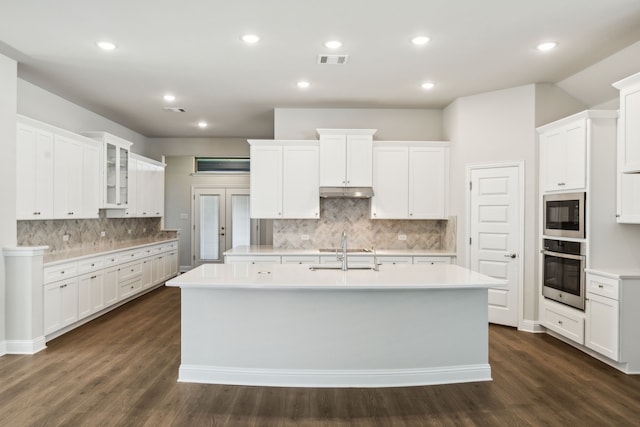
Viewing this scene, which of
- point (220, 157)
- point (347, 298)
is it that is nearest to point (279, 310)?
point (347, 298)

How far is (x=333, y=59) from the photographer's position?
416 cm

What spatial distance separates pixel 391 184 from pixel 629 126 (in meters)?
2.82

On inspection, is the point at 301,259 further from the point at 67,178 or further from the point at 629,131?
the point at 629,131

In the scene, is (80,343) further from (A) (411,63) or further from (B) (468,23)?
(B) (468,23)

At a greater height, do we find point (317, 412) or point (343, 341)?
point (343, 341)

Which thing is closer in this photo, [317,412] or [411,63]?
[317,412]

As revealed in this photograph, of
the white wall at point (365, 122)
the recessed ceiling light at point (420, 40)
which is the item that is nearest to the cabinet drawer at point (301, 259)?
the white wall at point (365, 122)

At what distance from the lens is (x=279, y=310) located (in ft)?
11.0

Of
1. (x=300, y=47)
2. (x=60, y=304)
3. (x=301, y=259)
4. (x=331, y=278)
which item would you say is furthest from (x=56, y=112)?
(x=331, y=278)

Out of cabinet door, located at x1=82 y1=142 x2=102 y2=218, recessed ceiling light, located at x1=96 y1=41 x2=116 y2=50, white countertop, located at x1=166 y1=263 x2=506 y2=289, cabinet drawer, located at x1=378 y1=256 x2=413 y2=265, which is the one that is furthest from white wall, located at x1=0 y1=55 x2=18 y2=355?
cabinet drawer, located at x1=378 y1=256 x2=413 y2=265

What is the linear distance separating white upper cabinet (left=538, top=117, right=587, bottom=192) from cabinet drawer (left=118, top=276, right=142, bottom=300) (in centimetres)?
567

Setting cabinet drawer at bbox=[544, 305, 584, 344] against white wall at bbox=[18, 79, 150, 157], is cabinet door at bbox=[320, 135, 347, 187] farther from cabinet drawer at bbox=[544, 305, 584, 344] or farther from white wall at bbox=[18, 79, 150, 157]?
white wall at bbox=[18, 79, 150, 157]

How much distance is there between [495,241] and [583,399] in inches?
90.0

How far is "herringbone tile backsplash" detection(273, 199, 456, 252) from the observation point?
612cm
